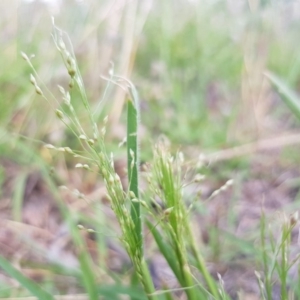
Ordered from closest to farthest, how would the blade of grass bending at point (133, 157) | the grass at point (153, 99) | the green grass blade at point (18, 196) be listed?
the blade of grass bending at point (133, 157)
the grass at point (153, 99)
the green grass blade at point (18, 196)

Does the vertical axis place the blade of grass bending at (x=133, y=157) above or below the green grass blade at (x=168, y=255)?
above

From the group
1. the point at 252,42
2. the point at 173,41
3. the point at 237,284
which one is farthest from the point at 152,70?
the point at 237,284

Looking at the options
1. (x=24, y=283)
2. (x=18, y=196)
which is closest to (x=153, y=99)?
(x=18, y=196)

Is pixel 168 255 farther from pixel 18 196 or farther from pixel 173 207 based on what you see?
pixel 18 196

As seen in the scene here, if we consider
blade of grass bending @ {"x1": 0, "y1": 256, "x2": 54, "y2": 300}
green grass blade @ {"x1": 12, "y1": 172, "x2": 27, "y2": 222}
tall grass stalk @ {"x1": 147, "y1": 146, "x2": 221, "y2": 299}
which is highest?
tall grass stalk @ {"x1": 147, "y1": 146, "x2": 221, "y2": 299}

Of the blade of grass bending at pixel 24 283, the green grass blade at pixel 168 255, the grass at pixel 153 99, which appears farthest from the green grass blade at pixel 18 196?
the green grass blade at pixel 168 255

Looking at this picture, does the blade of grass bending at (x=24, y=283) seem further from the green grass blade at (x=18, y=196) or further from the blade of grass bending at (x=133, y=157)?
the green grass blade at (x=18, y=196)

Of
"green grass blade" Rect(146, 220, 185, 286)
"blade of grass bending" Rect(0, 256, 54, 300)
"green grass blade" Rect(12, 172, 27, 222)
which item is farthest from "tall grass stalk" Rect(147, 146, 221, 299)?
"green grass blade" Rect(12, 172, 27, 222)

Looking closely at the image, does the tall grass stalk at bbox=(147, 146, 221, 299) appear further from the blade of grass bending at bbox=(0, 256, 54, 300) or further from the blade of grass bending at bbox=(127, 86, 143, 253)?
the blade of grass bending at bbox=(0, 256, 54, 300)

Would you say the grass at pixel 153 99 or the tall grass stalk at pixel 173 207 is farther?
the grass at pixel 153 99
